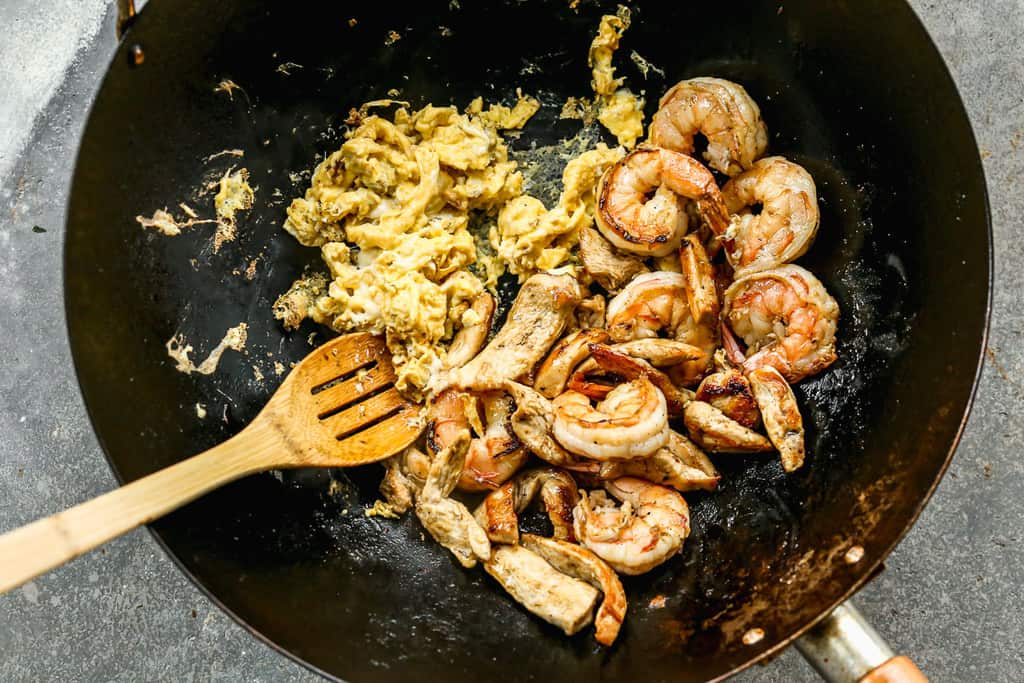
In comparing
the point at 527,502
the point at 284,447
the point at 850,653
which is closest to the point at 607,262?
the point at 527,502

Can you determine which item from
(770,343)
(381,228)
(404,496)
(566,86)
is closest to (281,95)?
(381,228)

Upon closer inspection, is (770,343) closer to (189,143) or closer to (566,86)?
(566,86)

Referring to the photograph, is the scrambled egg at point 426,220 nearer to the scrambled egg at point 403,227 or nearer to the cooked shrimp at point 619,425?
the scrambled egg at point 403,227

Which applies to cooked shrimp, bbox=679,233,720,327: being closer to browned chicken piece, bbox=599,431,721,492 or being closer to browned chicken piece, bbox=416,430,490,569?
browned chicken piece, bbox=599,431,721,492

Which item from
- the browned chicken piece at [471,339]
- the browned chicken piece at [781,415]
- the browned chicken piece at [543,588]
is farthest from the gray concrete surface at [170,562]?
the browned chicken piece at [471,339]

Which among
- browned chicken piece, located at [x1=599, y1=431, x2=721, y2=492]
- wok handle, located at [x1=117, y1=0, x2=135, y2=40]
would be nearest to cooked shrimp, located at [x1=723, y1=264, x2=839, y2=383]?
browned chicken piece, located at [x1=599, y1=431, x2=721, y2=492]
